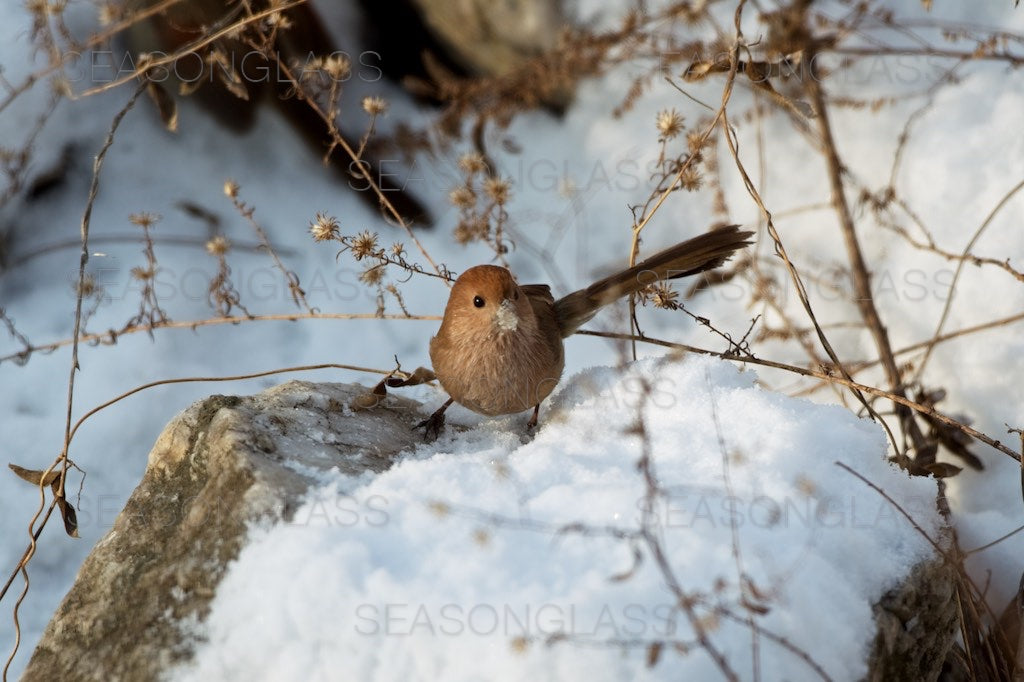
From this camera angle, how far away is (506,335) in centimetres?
268

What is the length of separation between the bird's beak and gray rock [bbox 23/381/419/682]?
47 cm

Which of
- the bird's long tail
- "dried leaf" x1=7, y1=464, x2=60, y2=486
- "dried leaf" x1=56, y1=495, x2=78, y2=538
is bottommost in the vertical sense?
"dried leaf" x1=56, y1=495, x2=78, y2=538

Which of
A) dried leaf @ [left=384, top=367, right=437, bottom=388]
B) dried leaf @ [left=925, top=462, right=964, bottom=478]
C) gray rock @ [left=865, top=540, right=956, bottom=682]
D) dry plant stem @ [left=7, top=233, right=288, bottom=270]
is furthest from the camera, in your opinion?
dry plant stem @ [left=7, top=233, right=288, bottom=270]

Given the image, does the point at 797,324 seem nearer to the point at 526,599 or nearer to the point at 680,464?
the point at 680,464

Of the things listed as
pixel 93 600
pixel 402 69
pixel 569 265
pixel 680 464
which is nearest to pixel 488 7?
pixel 402 69

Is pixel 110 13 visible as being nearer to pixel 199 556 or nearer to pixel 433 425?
pixel 433 425

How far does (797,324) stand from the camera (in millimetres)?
4066

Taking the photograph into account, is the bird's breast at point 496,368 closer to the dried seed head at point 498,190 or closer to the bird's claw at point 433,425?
the bird's claw at point 433,425

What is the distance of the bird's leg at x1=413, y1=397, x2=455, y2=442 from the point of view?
2773mm

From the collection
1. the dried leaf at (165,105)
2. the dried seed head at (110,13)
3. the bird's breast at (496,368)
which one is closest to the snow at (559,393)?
the bird's breast at (496,368)

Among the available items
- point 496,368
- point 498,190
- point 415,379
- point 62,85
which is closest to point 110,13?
point 62,85

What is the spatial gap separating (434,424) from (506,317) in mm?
418

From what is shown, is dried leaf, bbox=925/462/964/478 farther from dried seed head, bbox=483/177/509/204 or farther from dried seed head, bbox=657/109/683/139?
dried seed head, bbox=483/177/509/204

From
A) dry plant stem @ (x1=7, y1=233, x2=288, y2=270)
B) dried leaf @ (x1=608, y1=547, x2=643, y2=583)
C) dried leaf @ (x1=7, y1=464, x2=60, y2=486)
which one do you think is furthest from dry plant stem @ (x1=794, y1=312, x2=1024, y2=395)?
dried leaf @ (x1=7, y1=464, x2=60, y2=486)
